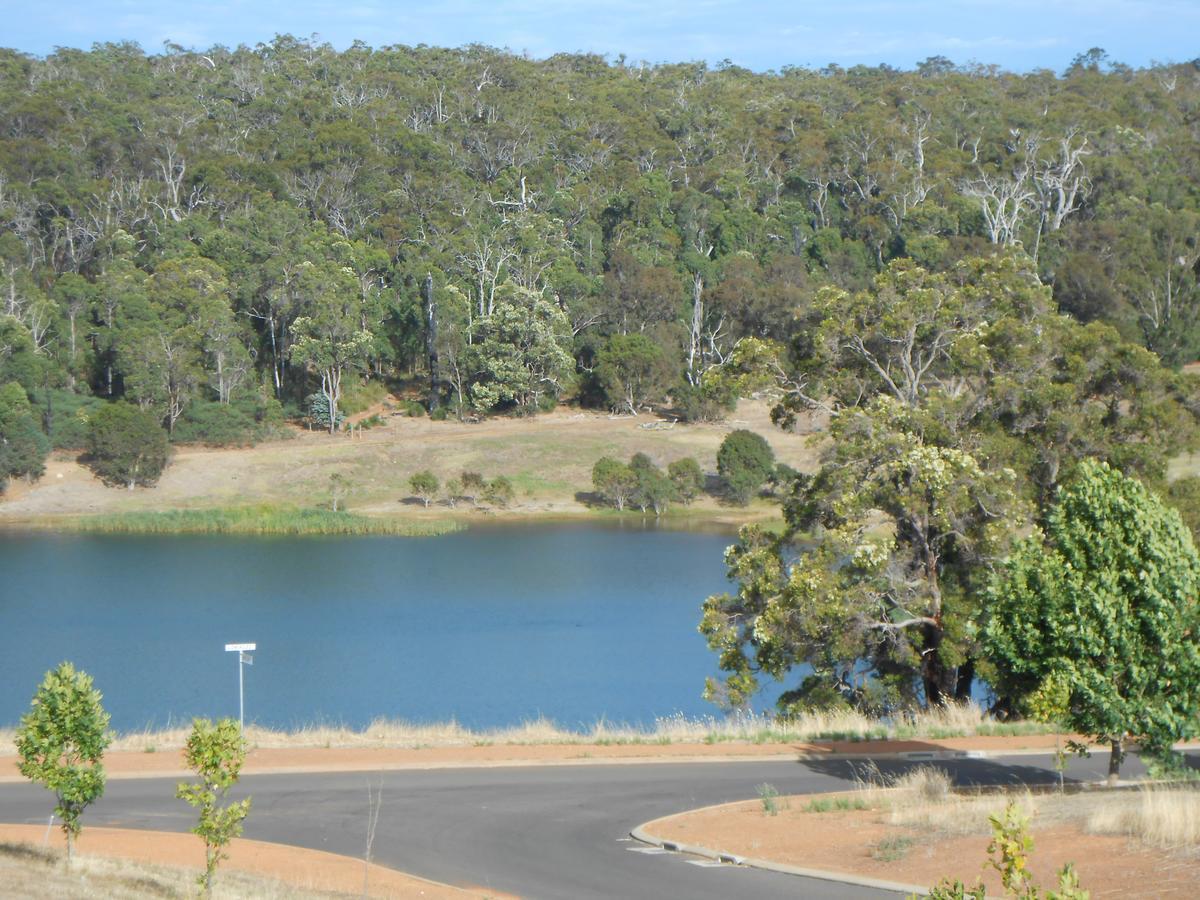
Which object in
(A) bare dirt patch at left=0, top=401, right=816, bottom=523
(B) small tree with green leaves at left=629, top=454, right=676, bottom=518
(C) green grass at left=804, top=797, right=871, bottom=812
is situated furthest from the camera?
(B) small tree with green leaves at left=629, top=454, right=676, bottom=518

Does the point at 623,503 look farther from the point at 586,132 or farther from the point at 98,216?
the point at 586,132

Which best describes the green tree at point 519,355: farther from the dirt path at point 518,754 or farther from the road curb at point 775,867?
the road curb at point 775,867

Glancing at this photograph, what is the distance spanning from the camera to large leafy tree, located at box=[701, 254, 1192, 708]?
23391 mm

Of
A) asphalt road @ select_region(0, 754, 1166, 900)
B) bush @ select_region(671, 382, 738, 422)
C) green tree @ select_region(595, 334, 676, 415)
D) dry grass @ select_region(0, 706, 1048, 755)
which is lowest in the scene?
dry grass @ select_region(0, 706, 1048, 755)

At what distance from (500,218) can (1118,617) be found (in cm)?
7704

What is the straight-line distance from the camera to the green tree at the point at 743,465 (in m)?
63.7

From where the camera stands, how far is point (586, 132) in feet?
344

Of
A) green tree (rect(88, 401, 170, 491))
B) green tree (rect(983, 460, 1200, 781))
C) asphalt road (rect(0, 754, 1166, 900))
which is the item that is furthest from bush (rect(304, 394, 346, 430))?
green tree (rect(983, 460, 1200, 781))

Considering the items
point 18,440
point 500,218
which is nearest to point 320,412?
point 18,440

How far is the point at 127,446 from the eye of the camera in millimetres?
62844

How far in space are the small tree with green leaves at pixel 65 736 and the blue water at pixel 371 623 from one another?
14.6 metres

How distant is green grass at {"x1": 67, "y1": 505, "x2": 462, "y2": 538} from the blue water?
5.16 feet

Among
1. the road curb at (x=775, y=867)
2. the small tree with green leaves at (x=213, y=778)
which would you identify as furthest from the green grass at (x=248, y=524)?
the small tree with green leaves at (x=213, y=778)

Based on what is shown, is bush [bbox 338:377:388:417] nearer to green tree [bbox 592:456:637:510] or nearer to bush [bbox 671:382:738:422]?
bush [bbox 671:382:738:422]
